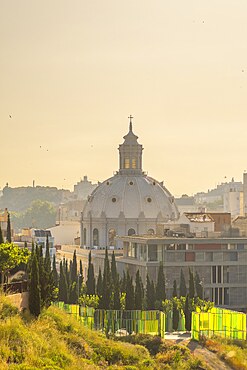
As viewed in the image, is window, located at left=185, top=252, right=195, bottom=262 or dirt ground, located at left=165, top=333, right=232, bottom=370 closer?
dirt ground, located at left=165, top=333, right=232, bottom=370

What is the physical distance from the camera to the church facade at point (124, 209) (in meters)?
162

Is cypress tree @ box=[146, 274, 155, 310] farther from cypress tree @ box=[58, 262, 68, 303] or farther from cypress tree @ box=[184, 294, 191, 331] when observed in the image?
cypress tree @ box=[58, 262, 68, 303]

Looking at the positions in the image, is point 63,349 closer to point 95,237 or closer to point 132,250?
point 132,250

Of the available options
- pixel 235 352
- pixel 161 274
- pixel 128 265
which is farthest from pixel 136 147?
pixel 235 352

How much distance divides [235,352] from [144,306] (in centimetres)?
2763

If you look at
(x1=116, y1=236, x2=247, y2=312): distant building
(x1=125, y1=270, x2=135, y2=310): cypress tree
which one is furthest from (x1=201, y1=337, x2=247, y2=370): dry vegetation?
(x1=116, y1=236, x2=247, y2=312): distant building

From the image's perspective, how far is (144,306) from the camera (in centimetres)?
8575

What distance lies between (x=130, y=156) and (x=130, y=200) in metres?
9.15

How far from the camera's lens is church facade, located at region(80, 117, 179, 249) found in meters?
162

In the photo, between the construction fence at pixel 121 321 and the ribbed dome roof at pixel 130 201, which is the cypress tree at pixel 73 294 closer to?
the construction fence at pixel 121 321

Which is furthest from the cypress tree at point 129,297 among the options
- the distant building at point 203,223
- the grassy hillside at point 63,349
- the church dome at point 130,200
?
the church dome at point 130,200

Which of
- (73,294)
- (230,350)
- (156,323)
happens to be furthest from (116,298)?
(230,350)

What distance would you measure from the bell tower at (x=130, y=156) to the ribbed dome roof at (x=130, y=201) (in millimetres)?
2047

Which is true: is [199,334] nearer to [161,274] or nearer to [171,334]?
[171,334]
